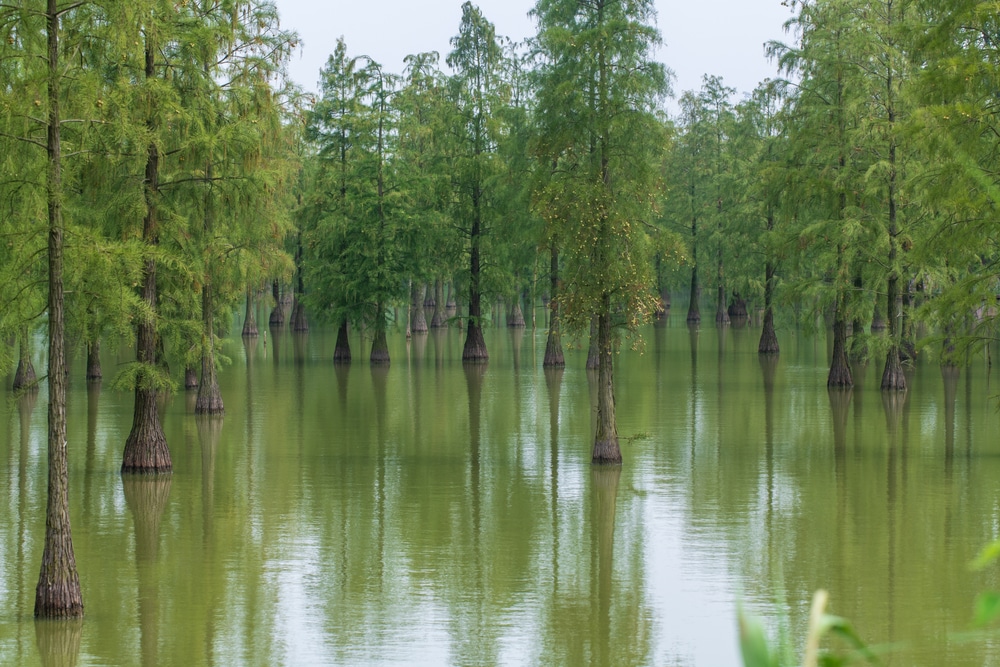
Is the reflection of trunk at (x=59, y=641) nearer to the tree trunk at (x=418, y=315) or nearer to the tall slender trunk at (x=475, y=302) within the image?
the tall slender trunk at (x=475, y=302)

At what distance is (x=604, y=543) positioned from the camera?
65.0 feet

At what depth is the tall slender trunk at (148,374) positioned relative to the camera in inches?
920

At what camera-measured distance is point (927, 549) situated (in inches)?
752

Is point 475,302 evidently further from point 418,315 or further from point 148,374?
point 148,374

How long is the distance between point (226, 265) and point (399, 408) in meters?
7.58

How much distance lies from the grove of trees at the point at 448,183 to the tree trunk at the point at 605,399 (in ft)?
0.20

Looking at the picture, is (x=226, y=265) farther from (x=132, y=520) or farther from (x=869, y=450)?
(x=869, y=450)

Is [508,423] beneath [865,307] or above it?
beneath

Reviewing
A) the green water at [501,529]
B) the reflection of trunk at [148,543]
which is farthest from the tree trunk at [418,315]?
the reflection of trunk at [148,543]

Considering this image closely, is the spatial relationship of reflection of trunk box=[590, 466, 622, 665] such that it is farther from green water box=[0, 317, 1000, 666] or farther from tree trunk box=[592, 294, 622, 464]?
tree trunk box=[592, 294, 622, 464]

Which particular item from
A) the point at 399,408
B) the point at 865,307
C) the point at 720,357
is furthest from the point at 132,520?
the point at 720,357

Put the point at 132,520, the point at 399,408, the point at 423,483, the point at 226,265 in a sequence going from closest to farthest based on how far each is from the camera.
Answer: the point at 132,520 < the point at 423,483 < the point at 226,265 < the point at 399,408

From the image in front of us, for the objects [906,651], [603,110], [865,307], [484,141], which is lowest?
[906,651]

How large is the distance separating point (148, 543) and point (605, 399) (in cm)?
954
